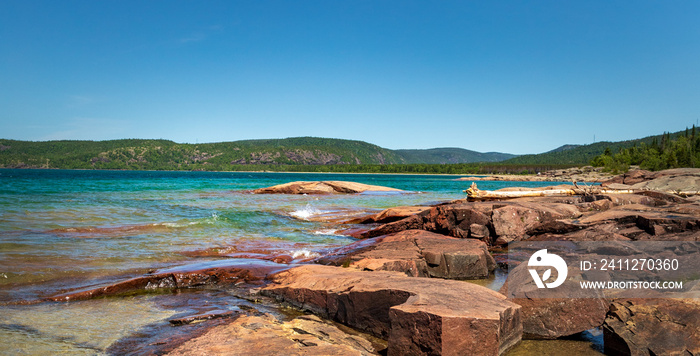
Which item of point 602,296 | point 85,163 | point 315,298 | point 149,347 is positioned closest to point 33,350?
point 149,347

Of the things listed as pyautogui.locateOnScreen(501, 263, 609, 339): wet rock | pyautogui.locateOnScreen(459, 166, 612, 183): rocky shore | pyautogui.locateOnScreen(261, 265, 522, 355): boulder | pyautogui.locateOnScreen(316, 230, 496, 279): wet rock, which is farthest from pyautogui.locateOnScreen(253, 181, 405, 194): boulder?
pyautogui.locateOnScreen(459, 166, 612, 183): rocky shore

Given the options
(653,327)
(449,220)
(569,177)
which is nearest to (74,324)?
(653,327)

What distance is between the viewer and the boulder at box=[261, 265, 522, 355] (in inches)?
162

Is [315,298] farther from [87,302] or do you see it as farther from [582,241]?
[582,241]

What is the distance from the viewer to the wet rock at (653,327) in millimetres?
4238

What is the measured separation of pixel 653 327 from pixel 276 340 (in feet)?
13.4

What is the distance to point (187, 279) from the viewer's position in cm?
794

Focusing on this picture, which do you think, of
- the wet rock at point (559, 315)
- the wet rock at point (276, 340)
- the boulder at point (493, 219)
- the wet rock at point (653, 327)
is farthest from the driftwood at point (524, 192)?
the wet rock at point (276, 340)

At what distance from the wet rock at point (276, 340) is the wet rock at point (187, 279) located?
9.75ft

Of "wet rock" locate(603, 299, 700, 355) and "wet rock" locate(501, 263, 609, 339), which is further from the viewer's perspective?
"wet rock" locate(501, 263, 609, 339)

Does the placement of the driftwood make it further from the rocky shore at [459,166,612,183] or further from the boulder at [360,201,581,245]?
the rocky shore at [459,166,612,183]

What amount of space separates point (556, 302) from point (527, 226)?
7.21m

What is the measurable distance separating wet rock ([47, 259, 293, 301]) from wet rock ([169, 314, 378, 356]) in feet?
9.75

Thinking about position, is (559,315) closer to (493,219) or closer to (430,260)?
(430,260)
